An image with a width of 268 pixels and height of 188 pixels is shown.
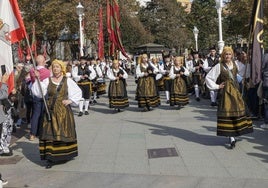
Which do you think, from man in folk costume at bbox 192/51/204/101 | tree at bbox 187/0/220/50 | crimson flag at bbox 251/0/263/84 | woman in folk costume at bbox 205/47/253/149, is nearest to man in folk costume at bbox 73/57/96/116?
man in folk costume at bbox 192/51/204/101

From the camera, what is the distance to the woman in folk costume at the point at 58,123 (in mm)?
7223

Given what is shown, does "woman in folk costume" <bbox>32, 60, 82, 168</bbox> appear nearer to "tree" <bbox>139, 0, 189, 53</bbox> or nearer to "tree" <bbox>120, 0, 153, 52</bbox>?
"tree" <bbox>120, 0, 153, 52</bbox>

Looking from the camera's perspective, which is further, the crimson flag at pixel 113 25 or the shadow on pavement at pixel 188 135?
the crimson flag at pixel 113 25

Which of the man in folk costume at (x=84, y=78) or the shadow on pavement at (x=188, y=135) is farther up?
the man in folk costume at (x=84, y=78)

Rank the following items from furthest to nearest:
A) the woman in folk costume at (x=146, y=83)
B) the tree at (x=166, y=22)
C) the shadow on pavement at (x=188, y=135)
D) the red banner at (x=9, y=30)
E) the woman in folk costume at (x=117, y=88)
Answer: the tree at (x=166, y=22) → the woman in folk costume at (x=117, y=88) → the woman in folk costume at (x=146, y=83) → the shadow on pavement at (x=188, y=135) → the red banner at (x=9, y=30)

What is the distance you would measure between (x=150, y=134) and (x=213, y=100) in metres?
4.83

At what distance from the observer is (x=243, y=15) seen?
3125 centimetres

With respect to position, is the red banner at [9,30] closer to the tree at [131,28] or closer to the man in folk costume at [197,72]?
the man in folk costume at [197,72]

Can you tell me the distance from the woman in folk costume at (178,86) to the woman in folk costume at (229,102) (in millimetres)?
5585

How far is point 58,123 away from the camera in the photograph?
724cm

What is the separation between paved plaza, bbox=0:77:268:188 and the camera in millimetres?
6320

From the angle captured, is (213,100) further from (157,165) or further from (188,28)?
(188,28)

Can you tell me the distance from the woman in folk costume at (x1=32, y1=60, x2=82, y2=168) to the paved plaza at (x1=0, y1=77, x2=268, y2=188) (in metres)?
0.24

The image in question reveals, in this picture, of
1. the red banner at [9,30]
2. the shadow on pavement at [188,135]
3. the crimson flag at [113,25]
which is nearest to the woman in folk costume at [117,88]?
the shadow on pavement at [188,135]
